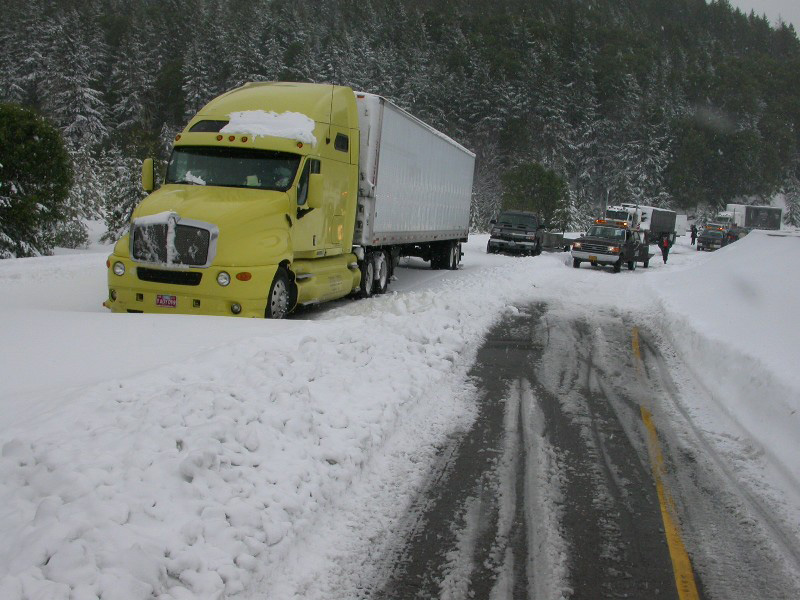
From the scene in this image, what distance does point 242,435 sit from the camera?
17.3ft

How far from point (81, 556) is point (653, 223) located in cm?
5602

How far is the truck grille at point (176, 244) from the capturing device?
399 inches

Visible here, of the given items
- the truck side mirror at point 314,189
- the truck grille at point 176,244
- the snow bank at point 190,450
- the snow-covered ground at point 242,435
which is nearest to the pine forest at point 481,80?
the truck side mirror at point 314,189

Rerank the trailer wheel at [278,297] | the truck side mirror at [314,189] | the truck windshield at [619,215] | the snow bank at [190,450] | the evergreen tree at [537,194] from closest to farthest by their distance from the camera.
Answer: the snow bank at [190,450]
the trailer wheel at [278,297]
the truck side mirror at [314,189]
the truck windshield at [619,215]
the evergreen tree at [537,194]

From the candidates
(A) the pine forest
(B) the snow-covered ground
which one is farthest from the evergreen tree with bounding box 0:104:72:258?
(A) the pine forest

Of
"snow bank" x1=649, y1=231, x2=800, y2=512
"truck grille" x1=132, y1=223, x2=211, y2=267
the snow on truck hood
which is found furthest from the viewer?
the snow on truck hood

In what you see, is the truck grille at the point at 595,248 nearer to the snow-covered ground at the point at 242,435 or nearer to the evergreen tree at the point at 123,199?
the snow-covered ground at the point at 242,435

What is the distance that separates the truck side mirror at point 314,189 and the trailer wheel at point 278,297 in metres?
1.35

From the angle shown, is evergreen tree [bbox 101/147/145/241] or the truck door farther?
evergreen tree [bbox 101/147/145/241]

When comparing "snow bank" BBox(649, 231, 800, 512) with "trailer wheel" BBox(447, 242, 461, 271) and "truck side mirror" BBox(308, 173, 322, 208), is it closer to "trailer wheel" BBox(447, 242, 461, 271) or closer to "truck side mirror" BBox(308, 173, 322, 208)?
"truck side mirror" BBox(308, 173, 322, 208)

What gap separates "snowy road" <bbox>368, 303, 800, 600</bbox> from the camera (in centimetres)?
425

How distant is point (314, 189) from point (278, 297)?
2.04 m

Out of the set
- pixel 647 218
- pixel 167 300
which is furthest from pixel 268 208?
pixel 647 218

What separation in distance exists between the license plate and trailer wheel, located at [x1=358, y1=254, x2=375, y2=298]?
18.6ft
